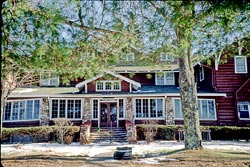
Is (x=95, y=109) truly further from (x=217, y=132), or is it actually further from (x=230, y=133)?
(x=230, y=133)

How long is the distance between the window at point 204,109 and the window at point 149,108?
128 cm

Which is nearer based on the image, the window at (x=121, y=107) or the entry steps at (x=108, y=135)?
the entry steps at (x=108, y=135)

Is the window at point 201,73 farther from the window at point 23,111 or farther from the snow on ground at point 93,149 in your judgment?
the window at point 23,111

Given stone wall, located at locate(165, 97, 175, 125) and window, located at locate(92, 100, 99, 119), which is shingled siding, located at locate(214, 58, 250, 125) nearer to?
stone wall, located at locate(165, 97, 175, 125)

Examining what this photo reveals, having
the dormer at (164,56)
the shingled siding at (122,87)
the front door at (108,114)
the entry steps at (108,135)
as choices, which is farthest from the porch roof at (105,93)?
the dormer at (164,56)

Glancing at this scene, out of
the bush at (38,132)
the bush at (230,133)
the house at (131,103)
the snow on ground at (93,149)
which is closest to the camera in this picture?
the snow on ground at (93,149)

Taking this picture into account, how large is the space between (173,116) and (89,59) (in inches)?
539

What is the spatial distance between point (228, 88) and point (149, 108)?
665cm

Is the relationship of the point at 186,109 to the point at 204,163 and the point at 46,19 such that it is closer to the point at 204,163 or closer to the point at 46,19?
the point at 204,163

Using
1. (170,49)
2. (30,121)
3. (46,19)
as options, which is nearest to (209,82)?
(30,121)

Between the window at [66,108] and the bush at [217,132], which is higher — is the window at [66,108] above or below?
above

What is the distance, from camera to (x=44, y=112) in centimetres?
1962

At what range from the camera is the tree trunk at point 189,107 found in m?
11.0

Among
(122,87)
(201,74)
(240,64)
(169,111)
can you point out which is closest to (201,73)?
(201,74)
